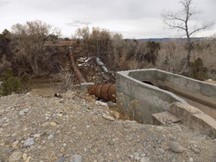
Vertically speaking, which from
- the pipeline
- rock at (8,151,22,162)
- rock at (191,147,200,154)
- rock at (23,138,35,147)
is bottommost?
the pipeline

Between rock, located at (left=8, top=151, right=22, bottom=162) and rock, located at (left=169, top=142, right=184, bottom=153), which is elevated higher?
rock, located at (left=169, top=142, right=184, bottom=153)

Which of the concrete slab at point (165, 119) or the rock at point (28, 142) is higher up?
the rock at point (28, 142)

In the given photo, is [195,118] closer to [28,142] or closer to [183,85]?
[28,142]

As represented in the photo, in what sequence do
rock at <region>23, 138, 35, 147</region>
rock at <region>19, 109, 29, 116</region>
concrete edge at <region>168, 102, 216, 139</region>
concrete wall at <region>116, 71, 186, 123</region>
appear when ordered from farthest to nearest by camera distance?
1. concrete wall at <region>116, 71, 186, 123</region>
2. rock at <region>19, 109, 29, 116</region>
3. concrete edge at <region>168, 102, 216, 139</region>
4. rock at <region>23, 138, 35, 147</region>

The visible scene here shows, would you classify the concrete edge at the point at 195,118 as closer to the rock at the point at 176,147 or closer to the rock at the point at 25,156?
the rock at the point at 176,147

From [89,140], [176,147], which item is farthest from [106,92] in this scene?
[176,147]

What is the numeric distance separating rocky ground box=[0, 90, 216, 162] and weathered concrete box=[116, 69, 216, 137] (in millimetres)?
993

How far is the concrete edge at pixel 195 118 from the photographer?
214 inches

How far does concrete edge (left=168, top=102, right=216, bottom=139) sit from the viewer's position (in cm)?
543

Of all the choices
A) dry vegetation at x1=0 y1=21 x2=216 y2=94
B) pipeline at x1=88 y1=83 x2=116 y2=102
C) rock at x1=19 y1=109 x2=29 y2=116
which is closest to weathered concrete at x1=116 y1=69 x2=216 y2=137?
pipeline at x1=88 y1=83 x2=116 y2=102

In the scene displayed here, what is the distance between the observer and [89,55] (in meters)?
26.7

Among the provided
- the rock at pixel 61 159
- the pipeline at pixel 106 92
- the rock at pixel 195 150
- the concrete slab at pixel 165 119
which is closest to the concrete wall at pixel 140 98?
the concrete slab at pixel 165 119

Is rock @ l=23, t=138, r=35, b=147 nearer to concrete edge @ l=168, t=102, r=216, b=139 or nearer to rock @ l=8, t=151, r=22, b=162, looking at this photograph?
rock @ l=8, t=151, r=22, b=162

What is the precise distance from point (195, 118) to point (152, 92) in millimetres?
2369
